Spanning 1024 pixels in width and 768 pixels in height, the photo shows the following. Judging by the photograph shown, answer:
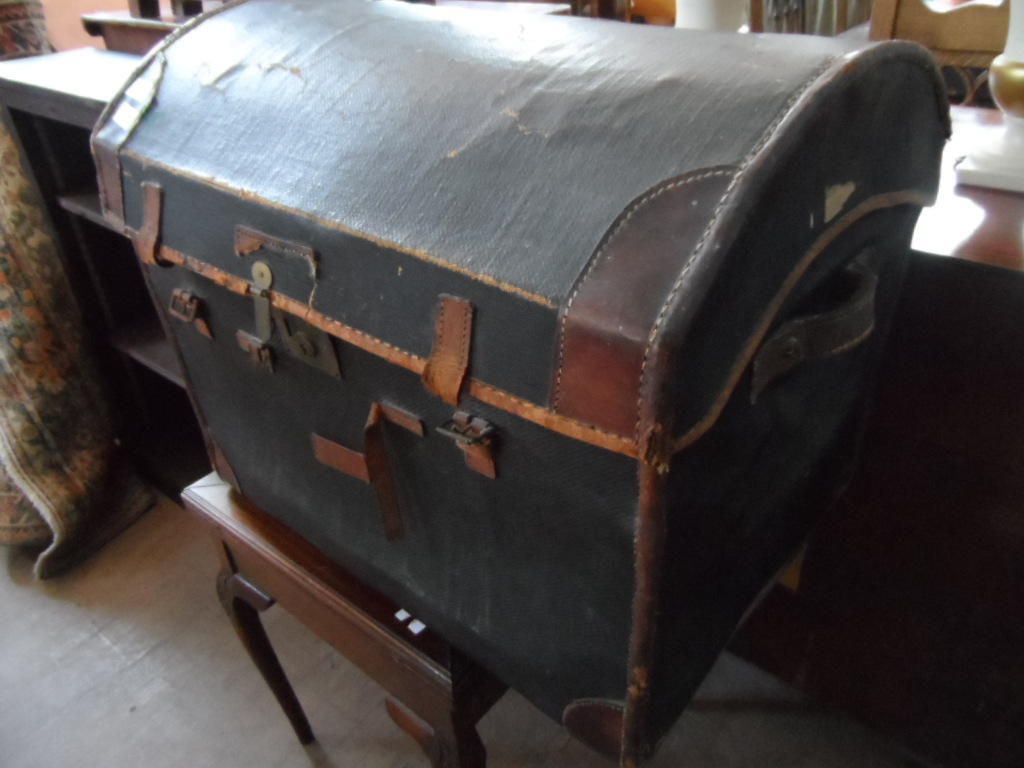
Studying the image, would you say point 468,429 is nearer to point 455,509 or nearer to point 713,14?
point 455,509

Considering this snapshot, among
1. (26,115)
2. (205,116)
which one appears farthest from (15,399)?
(205,116)

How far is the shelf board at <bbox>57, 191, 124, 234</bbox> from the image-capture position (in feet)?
4.58

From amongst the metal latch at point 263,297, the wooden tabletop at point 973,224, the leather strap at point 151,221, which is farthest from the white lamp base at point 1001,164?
the leather strap at point 151,221

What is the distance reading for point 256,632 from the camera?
1166mm

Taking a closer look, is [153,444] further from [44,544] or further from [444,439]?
[444,439]

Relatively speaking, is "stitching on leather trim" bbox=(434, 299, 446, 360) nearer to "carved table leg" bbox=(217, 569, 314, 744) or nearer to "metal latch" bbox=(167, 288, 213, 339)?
"metal latch" bbox=(167, 288, 213, 339)

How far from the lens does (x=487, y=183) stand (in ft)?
1.92

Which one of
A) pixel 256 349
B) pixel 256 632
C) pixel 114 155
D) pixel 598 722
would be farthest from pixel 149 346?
pixel 598 722

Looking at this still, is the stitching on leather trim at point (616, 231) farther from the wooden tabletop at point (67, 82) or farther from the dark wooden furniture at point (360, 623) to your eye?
the wooden tabletop at point (67, 82)

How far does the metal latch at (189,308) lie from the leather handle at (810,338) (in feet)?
1.90

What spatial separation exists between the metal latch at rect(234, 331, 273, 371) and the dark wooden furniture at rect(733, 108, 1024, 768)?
633 mm

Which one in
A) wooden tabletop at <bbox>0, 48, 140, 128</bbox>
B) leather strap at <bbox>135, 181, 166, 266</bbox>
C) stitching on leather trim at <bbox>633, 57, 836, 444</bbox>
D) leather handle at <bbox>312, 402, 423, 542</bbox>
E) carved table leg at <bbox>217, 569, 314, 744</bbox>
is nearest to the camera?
stitching on leather trim at <bbox>633, 57, 836, 444</bbox>

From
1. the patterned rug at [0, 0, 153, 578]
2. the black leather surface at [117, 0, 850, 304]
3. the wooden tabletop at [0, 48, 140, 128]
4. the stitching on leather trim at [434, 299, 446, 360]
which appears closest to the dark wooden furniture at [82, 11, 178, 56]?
the wooden tabletop at [0, 48, 140, 128]

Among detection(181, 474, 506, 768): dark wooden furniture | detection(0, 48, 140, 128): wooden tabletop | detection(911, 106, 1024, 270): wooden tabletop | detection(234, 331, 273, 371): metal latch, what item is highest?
detection(0, 48, 140, 128): wooden tabletop
